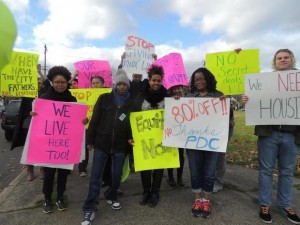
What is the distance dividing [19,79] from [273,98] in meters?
4.85

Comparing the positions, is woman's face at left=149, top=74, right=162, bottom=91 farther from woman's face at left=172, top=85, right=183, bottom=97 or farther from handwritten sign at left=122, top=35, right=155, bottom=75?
handwritten sign at left=122, top=35, right=155, bottom=75

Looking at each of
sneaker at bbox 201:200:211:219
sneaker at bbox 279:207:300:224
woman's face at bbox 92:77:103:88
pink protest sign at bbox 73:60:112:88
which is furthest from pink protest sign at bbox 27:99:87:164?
sneaker at bbox 279:207:300:224

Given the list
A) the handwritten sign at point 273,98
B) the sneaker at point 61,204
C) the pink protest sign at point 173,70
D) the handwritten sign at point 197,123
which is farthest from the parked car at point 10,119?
the handwritten sign at point 273,98

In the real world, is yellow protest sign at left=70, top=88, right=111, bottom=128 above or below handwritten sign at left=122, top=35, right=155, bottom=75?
below

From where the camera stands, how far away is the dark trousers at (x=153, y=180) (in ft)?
15.6

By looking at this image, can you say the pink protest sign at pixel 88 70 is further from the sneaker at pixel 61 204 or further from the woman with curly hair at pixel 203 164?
the woman with curly hair at pixel 203 164

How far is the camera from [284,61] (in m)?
4.12

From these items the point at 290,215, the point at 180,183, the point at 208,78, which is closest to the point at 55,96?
the point at 208,78

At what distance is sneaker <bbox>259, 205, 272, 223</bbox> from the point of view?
4148 millimetres

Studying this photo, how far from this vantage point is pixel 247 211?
4.49 meters

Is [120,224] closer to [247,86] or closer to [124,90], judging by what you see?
[124,90]

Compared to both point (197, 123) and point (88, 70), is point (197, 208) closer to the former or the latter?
point (197, 123)

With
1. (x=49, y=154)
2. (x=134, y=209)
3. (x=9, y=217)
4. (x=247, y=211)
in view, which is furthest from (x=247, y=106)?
(x=9, y=217)

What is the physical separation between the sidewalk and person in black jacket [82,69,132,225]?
18.7 inches
